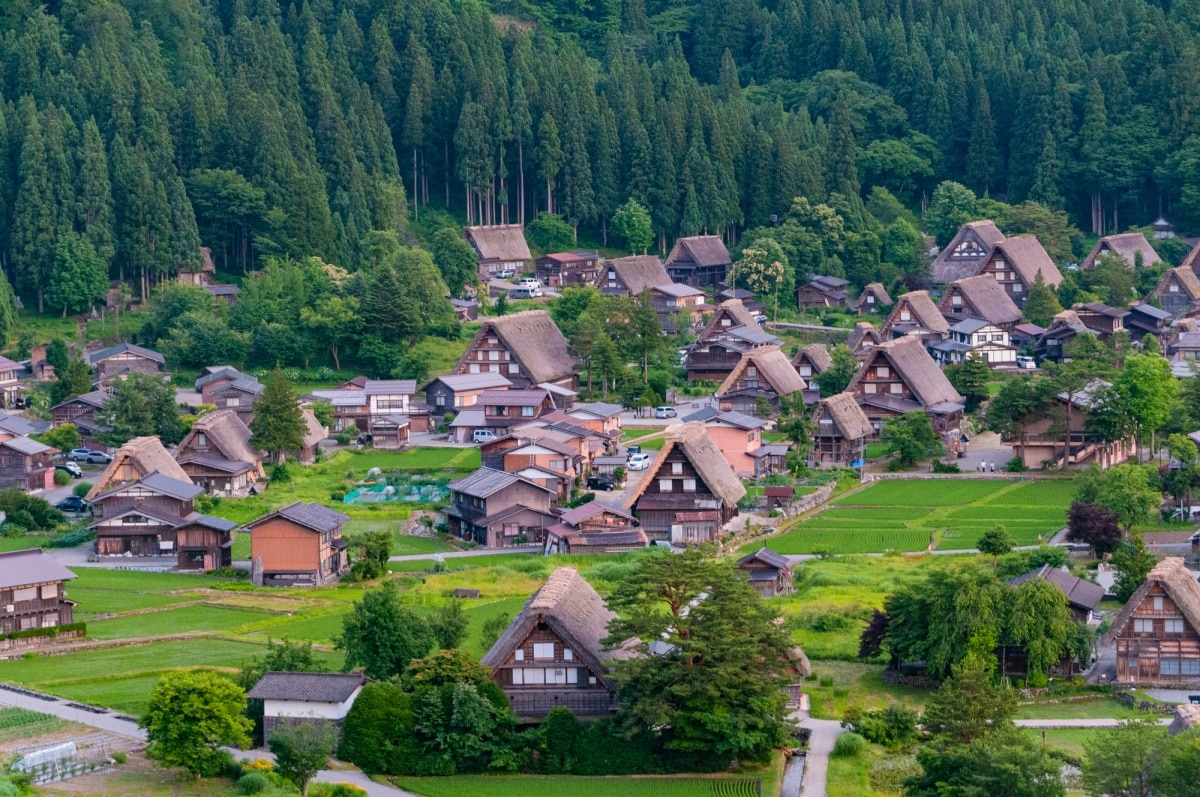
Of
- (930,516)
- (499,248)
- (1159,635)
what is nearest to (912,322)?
(499,248)

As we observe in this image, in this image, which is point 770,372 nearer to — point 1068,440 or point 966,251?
point 1068,440

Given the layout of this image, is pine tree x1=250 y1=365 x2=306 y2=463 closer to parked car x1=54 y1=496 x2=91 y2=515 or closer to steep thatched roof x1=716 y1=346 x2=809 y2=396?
parked car x1=54 y1=496 x2=91 y2=515

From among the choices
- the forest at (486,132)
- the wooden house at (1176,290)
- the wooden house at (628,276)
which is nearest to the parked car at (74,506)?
the forest at (486,132)

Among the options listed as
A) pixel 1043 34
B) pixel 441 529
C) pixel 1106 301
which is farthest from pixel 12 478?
pixel 1043 34

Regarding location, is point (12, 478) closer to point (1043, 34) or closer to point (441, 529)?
point (441, 529)

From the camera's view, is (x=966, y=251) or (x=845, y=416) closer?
(x=845, y=416)
